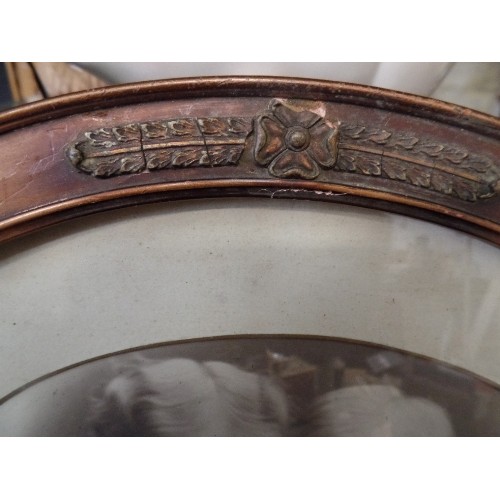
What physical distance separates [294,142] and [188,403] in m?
0.33

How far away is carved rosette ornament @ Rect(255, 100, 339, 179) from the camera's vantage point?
592mm

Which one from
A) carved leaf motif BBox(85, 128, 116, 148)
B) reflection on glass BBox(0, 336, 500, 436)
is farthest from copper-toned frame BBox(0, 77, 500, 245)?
reflection on glass BBox(0, 336, 500, 436)

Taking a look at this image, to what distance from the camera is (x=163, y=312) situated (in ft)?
→ 2.09

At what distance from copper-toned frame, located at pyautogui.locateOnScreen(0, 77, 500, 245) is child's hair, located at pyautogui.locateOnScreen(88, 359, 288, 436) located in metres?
0.21

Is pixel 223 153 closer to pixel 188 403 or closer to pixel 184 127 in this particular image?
pixel 184 127

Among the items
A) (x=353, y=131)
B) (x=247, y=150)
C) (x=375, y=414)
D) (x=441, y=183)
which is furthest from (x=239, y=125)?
(x=375, y=414)

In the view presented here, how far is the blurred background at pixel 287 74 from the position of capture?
0.59 metres

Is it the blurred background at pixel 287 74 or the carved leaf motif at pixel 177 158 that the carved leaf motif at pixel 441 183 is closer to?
the blurred background at pixel 287 74

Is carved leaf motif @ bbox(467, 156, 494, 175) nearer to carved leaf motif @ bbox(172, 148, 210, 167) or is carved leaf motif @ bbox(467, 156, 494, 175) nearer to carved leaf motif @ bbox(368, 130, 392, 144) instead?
carved leaf motif @ bbox(368, 130, 392, 144)

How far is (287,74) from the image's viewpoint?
610 millimetres
